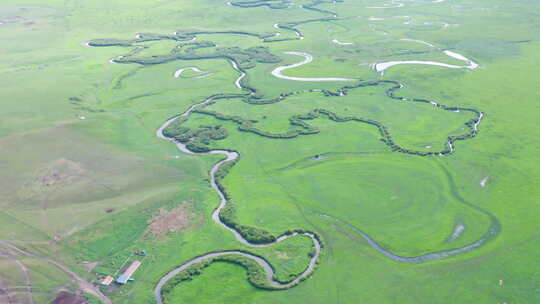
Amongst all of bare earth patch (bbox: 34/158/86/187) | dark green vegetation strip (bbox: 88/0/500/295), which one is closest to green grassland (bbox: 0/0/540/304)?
bare earth patch (bbox: 34/158/86/187)

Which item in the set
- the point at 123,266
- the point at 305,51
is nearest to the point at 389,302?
the point at 123,266

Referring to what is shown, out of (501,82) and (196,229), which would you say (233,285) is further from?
(501,82)

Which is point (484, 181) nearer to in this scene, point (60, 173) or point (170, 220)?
point (170, 220)

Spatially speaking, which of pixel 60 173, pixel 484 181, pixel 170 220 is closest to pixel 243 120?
pixel 170 220

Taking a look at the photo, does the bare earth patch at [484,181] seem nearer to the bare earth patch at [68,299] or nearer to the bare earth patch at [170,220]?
the bare earth patch at [170,220]

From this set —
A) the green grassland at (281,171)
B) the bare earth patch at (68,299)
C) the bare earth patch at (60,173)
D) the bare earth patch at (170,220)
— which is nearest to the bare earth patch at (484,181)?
the green grassland at (281,171)

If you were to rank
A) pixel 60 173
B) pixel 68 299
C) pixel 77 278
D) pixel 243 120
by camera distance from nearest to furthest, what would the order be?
pixel 68 299 < pixel 77 278 < pixel 60 173 < pixel 243 120

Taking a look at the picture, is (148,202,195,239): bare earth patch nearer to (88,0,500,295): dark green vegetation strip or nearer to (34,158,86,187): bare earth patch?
(88,0,500,295): dark green vegetation strip
